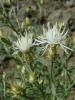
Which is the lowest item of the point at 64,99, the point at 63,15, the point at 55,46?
the point at 64,99

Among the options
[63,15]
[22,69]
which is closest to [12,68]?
[63,15]

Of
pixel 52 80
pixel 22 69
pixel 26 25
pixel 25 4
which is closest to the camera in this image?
pixel 52 80

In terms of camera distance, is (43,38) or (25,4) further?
(25,4)

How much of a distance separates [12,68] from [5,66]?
174 millimetres

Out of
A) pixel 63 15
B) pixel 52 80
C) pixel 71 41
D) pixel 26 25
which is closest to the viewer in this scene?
pixel 52 80

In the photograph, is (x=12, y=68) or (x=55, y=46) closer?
(x=55, y=46)

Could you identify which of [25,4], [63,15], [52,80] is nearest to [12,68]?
[63,15]

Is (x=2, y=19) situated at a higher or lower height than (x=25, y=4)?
lower

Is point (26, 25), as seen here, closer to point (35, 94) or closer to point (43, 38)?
point (35, 94)

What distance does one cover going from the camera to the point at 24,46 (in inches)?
94.7

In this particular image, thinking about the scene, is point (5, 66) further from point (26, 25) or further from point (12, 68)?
point (26, 25)

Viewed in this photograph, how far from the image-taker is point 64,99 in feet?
9.58

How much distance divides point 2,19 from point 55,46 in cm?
94

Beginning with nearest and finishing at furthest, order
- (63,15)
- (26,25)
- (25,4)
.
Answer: (26,25), (63,15), (25,4)
